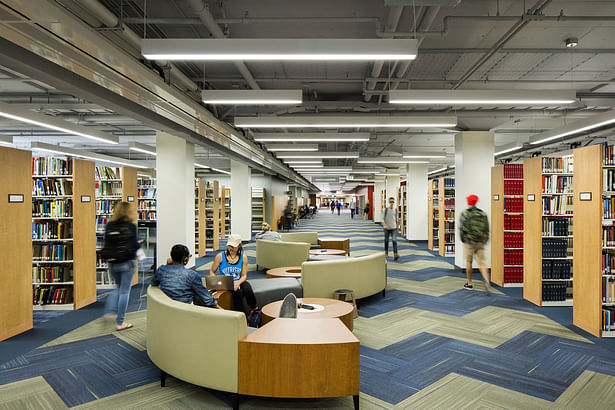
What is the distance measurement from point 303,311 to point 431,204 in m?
8.83

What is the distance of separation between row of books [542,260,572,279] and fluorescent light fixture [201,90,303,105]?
4.60 meters

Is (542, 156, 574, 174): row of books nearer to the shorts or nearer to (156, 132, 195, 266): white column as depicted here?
the shorts

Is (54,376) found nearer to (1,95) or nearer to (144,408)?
(144,408)

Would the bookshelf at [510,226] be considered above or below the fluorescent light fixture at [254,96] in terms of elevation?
below

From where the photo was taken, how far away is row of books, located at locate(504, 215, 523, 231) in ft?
22.6

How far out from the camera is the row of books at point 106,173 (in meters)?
6.98

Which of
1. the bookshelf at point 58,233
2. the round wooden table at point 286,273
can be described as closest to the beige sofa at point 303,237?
the round wooden table at point 286,273

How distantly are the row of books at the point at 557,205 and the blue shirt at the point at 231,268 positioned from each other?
15.6 ft

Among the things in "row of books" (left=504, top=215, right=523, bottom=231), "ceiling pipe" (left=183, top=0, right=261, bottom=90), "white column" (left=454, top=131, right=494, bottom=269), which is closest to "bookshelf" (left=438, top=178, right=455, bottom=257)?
"white column" (left=454, top=131, right=494, bottom=269)

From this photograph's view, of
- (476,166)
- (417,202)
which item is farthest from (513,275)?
(417,202)

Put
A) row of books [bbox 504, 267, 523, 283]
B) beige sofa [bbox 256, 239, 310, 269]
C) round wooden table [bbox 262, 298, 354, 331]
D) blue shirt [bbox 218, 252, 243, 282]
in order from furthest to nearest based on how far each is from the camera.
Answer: beige sofa [bbox 256, 239, 310, 269] → row of books [bbox 504, 267, 523, 283] → blue shirt [bbox 218, 252, 243, 282] → round wooden table [bbox 262, 298, 354, 331]

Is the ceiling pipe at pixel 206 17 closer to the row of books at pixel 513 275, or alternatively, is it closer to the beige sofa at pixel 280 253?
the beige sofa at pixel 280 253

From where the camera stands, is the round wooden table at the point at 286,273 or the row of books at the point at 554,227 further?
the round wooden table at the point at 286,273

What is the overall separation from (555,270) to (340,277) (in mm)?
3405
